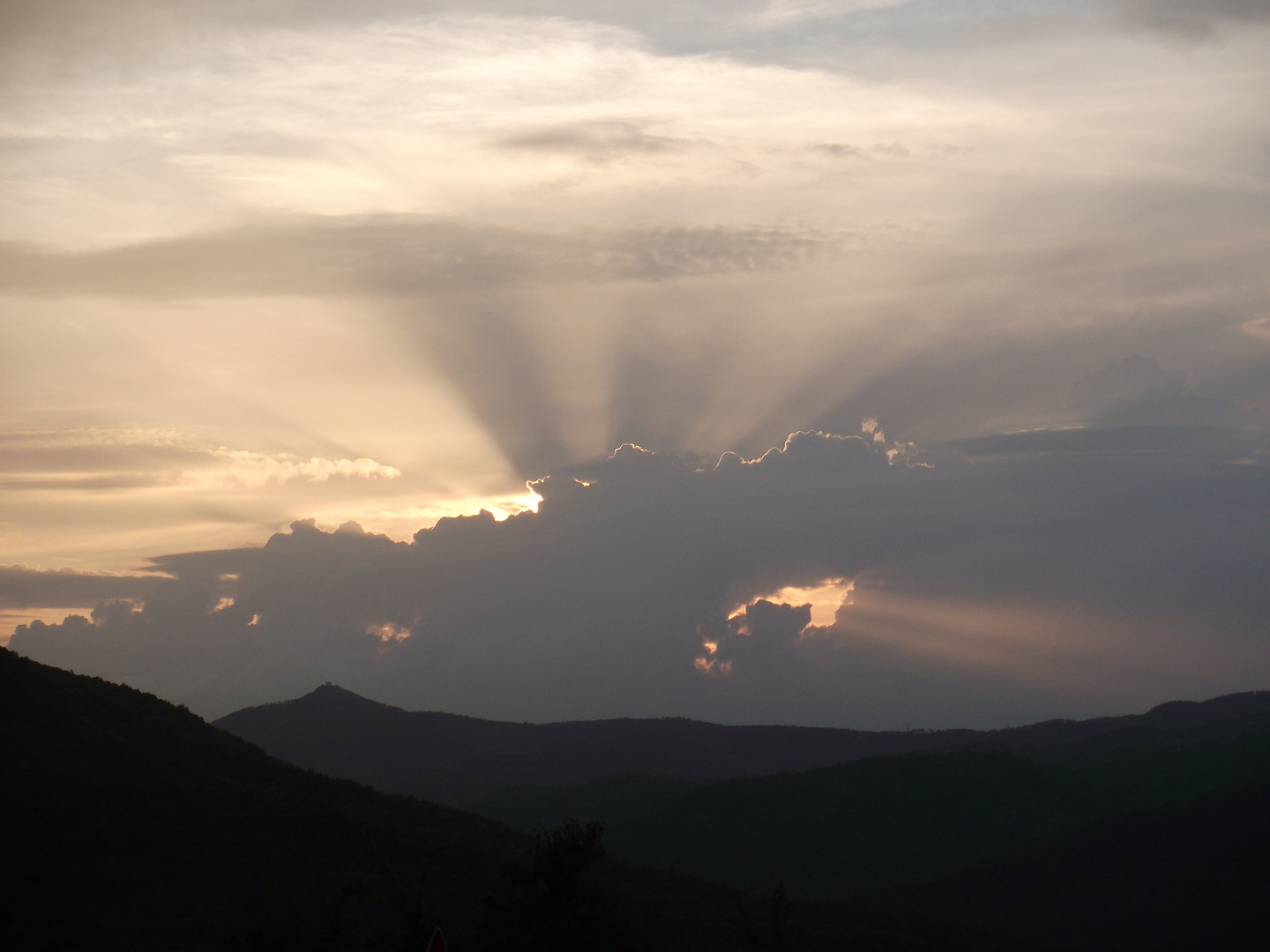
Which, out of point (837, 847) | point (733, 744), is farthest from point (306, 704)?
point (837, 847)

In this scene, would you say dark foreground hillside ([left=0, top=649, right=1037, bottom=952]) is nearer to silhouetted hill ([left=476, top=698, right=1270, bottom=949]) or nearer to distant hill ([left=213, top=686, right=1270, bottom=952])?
silhouetted hill ([left=476, top=698, right=1270, bottom=949])

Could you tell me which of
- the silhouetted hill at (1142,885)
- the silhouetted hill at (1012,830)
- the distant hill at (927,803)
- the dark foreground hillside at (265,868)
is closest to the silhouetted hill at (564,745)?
the distant hill at (927,803)

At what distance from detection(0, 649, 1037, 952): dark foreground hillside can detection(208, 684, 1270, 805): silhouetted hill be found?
101m

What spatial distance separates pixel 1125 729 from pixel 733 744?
212ft

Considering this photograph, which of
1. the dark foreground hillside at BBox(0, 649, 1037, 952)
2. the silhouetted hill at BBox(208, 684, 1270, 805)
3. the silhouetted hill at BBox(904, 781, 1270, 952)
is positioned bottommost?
the silhouetted hill at BBox(904, 781, 1270, 952)

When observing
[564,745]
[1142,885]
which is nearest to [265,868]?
[1142,885]

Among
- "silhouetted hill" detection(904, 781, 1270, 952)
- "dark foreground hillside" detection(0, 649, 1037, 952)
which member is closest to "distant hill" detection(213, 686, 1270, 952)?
"silhouetted hill" detection(904, 781, 1270, 952)

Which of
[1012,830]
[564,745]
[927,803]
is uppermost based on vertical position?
[564,745]

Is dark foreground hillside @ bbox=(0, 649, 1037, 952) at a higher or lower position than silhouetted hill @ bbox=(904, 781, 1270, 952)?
higher

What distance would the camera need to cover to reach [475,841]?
6488cm

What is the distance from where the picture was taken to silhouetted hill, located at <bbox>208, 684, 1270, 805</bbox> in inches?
6860

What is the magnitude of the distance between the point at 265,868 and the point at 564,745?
146m

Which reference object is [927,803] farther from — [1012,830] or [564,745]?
[564,745]

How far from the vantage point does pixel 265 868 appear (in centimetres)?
4894
